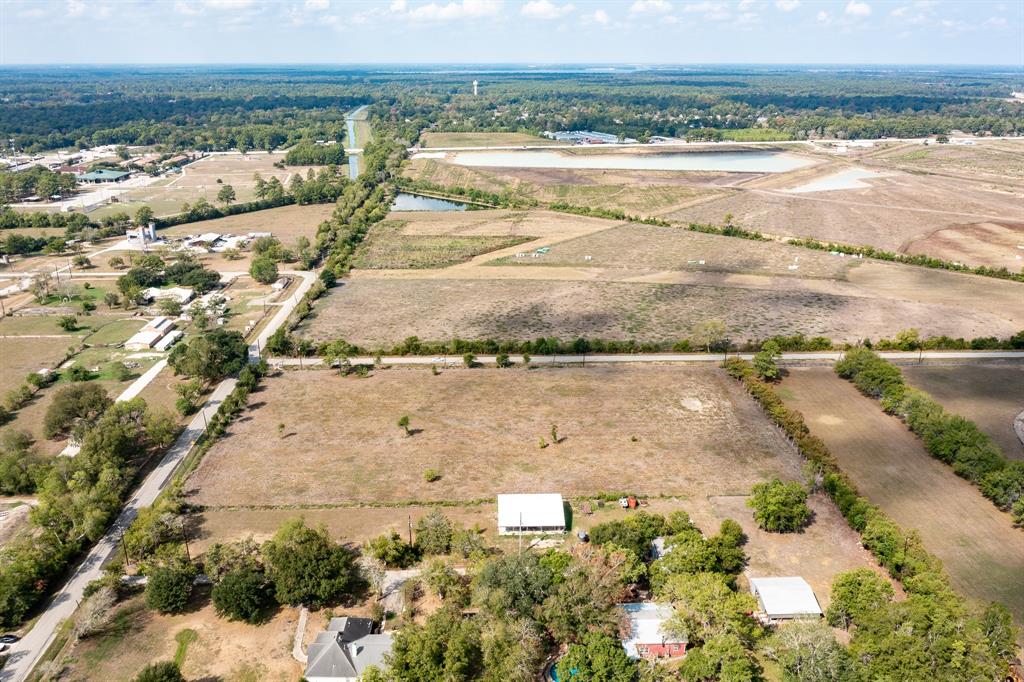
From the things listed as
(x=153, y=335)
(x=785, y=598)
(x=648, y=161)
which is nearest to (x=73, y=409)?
(x=153, y=335)

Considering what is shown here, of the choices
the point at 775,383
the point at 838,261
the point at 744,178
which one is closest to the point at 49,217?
the point at 775,383

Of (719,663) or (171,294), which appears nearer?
(719,663)

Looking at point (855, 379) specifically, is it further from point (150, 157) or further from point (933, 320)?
point (150, 157)

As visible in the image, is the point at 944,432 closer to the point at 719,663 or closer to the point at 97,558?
the point at 719,663

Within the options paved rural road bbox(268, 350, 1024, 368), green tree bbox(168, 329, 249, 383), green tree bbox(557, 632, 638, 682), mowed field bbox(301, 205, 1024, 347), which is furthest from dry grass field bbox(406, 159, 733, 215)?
green tree bbox(557, 632, 638, 682)

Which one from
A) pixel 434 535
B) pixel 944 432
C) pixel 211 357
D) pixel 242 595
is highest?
pixel 211 357

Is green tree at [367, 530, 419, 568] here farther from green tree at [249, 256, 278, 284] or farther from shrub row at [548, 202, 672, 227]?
shrub row at [548, 202, 672, 227]
